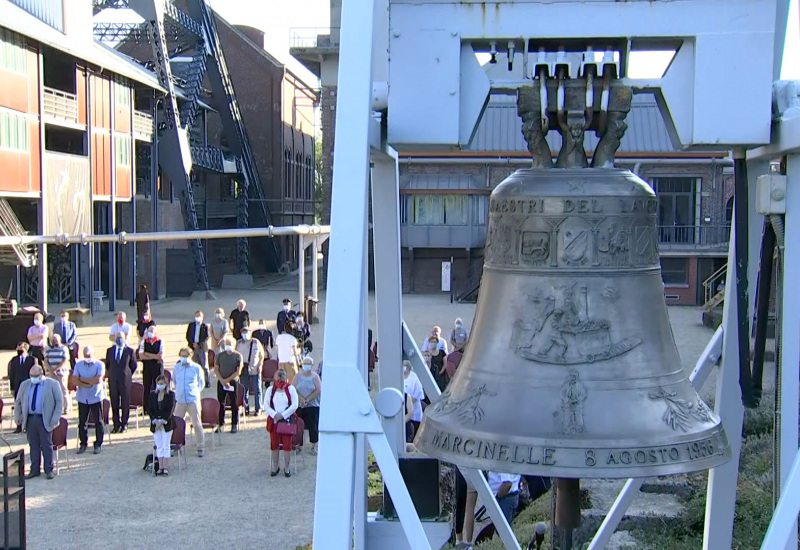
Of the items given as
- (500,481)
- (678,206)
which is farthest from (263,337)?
(678,206)

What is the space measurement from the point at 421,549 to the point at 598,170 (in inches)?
66.1

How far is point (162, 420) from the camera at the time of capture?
1330 centimetres

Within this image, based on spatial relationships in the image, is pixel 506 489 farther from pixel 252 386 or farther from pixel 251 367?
pixel 252 386

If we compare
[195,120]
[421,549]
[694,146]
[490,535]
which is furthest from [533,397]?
[195,120]

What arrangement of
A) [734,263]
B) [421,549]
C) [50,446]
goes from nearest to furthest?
[421,549] → [734,263] → [50,446]

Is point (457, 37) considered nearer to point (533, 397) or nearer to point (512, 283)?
point (512, 283)

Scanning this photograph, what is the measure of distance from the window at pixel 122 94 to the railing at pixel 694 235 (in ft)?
68.5

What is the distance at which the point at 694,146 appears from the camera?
418 centimetres

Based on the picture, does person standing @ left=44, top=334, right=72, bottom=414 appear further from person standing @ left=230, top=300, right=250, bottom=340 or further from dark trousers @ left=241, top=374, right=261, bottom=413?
person standing @ left=230, top=300, right=250, bottom=340

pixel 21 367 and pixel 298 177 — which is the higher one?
pixel 298 177

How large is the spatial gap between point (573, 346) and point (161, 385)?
34.1ft

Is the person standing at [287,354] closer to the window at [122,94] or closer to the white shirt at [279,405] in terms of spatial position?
the white shirt at [279,405]

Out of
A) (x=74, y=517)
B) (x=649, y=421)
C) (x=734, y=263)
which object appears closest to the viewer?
(x=649, y=421)

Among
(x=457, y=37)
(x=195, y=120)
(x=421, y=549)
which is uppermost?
(x=195, y=120)
